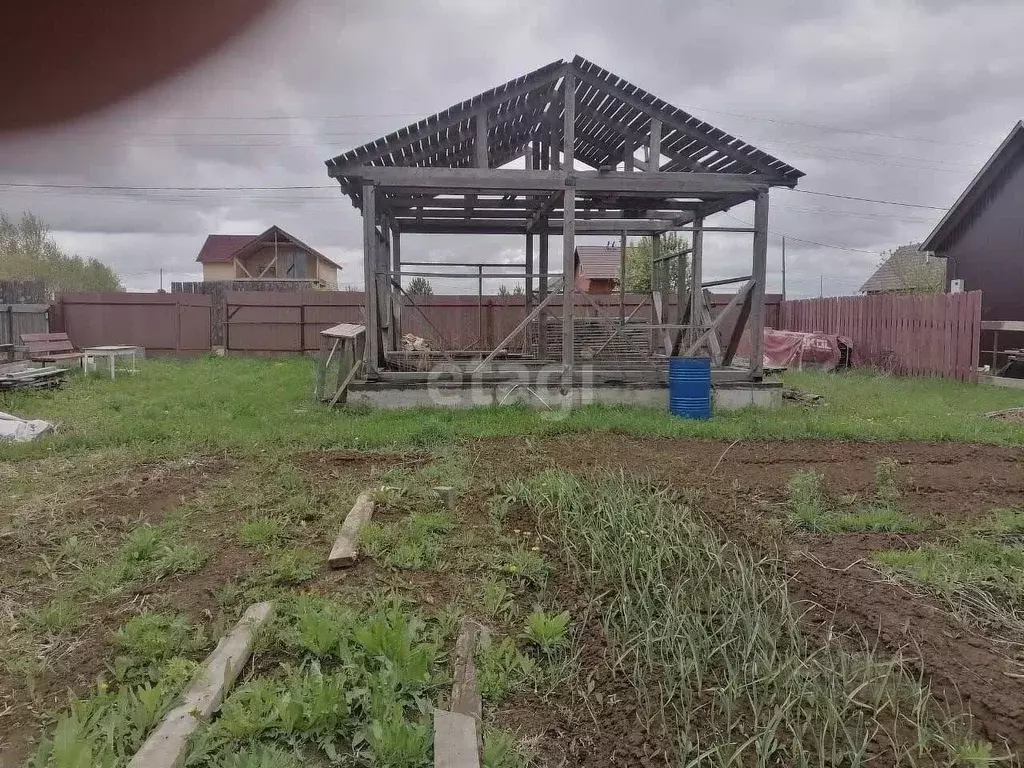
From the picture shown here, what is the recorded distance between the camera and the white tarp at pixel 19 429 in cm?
685

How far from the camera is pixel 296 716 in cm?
219

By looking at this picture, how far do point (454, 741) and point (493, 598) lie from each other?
3.78ft

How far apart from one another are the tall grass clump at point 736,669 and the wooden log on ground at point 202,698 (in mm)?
1486

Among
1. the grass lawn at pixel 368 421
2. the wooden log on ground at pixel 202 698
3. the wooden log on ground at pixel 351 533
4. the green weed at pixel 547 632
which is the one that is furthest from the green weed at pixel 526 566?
the grass lawn at pixel 368 421

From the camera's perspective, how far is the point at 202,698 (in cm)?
232

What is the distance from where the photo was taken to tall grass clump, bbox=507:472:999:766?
2027mm

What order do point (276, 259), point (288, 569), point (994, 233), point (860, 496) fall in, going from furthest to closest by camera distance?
point (276, 259), point (994, 233), point (860, 496), point (288, 569)

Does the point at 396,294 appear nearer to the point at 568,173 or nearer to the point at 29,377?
the point at 568,173

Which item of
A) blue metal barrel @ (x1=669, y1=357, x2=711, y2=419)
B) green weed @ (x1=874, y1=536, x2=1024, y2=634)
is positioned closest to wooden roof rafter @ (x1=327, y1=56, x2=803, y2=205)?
blue metal barrel @ (x1=669, y1=357, x2=711, y2=419)

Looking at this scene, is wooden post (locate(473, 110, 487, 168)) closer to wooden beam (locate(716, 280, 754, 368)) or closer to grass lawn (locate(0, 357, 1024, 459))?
grass lawn (locate(0, 357, 1024, 459))

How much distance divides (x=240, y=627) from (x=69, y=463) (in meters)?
4.30

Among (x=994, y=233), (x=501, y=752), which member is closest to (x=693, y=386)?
(x=501, y=752)

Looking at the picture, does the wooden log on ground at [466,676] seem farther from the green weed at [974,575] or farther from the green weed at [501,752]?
the green weed at [974,575]

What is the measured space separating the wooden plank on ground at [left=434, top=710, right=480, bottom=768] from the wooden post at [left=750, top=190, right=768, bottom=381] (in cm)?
794
